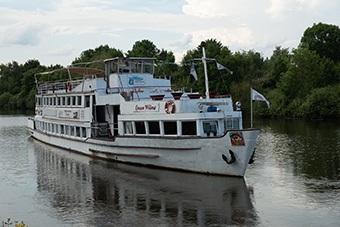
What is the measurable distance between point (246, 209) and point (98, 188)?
24.8 ft

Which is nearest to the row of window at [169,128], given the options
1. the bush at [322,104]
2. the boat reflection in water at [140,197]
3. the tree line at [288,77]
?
the boat reflection in water at [140,197]

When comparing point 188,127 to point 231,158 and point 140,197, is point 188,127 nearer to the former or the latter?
point 231,158

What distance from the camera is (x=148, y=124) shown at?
70.1 ft

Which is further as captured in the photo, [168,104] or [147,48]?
[147,48]

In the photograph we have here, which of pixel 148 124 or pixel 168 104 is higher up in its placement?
pixel 168 104

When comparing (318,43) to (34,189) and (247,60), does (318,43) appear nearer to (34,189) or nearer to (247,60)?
(247,60)

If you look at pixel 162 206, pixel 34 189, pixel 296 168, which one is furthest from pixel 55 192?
Result: pixel 296 168

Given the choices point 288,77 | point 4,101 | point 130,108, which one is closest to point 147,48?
point 4,101

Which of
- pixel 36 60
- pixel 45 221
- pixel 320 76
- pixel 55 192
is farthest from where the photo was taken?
pixel 36 60

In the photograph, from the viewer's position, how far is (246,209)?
48.4ft

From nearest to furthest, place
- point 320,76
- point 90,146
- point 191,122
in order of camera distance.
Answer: point 191,122 < point 90,146 < point 320,76

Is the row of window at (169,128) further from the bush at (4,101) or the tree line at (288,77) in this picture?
the bush at (4,101)

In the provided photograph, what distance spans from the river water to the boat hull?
1.57 ft

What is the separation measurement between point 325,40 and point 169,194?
218ft
